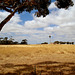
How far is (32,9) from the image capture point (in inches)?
389

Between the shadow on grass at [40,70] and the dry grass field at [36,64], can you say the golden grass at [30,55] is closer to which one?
the dry grass field at [36,64]

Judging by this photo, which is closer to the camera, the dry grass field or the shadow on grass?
the shadow on grass

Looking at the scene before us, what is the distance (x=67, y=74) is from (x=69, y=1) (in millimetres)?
6845

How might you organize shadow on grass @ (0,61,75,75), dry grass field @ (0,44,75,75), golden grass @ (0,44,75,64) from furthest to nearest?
golden grass @ (0,44,75,64) < dry grass field @ (0,44,75,75) < shadow on grass @ (0,61,75,75)

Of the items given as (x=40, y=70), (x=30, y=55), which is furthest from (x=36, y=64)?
(x=30, y=55)

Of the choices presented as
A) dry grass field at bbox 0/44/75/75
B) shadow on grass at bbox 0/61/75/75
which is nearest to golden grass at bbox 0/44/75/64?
dry grass field at bbox 0/44/75/75

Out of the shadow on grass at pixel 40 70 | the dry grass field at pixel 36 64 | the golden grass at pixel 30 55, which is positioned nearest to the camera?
the shadow on grass at pixel 40 70

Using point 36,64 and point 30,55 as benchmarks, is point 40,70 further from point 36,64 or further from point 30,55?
point 30,55

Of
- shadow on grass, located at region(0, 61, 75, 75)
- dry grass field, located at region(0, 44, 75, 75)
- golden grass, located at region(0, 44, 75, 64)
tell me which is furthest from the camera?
golden grass, located at region(0, 44, 75, 64)

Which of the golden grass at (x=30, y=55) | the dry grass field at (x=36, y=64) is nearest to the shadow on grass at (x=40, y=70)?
the dry grass field at (x=36, y=64)

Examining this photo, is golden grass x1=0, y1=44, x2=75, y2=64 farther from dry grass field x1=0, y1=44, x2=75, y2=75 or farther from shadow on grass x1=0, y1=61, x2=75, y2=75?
shadow on grass x1=0, y1=61, x2=75, y2=75

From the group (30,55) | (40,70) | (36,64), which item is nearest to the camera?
(40,70)

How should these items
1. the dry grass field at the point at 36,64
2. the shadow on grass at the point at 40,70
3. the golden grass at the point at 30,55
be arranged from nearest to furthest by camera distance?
the shadow on grass at the point at 40,70 → the dry grass field at the point at 36,64 → the golden grass at the point at 30,55

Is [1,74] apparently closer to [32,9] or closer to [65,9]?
[32,9]
